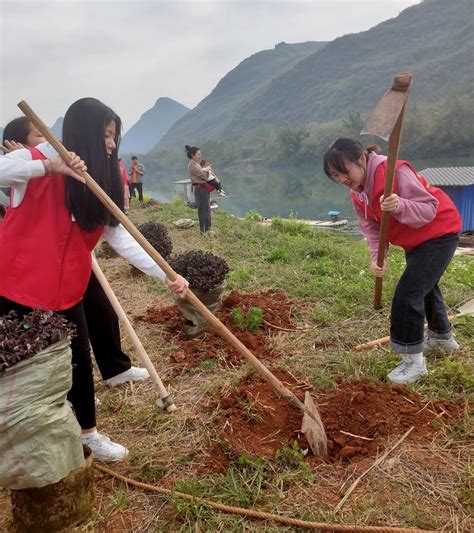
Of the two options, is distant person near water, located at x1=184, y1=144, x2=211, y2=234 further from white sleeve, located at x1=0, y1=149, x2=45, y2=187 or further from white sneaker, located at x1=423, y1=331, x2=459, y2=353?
white sleeve, located at x1=0, y1=149, x2=45, y2=187

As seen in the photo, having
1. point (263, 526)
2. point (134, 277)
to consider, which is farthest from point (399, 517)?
point (134, 277)

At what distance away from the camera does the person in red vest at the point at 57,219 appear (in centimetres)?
193

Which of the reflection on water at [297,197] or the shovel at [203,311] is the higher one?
the shovel at [203,311]

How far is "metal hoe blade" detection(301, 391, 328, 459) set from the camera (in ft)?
7.62

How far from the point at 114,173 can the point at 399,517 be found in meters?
1.91

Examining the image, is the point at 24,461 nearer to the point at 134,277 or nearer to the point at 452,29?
the point at 134,277

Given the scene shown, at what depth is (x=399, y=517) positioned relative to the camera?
1897 millimetres

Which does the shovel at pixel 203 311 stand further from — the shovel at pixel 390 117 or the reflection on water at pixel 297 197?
the reflection on water at pixel 297 197

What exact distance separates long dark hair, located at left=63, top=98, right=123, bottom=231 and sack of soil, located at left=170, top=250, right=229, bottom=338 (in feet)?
5.88

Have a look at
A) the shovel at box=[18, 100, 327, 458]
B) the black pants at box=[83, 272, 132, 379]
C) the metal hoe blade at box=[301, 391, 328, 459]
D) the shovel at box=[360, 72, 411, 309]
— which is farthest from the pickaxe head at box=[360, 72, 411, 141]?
the black pants at box=[83, 272, 132, 379]

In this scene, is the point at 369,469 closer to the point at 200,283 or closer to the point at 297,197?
the point at 200,283

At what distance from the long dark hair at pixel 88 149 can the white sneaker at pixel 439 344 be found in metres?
2.33

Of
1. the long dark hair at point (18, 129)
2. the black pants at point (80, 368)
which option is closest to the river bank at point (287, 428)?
the black pants at point (80, 368)

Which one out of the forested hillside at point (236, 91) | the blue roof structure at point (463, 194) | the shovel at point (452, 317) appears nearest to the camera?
the shovel at point (452, 317)
